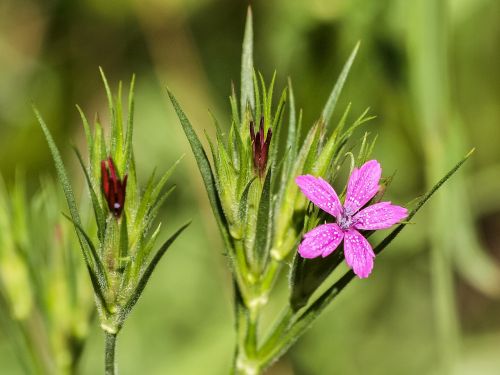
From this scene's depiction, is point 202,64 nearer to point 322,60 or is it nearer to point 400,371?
point 322,60

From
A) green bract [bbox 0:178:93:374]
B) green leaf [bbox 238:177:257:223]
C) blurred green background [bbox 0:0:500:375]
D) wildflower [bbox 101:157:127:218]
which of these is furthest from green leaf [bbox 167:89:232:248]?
blurred green background [bbox 0:0:500:375]

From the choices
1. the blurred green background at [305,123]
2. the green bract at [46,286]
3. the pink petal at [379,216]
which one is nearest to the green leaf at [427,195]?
the pink petal at [379,216]

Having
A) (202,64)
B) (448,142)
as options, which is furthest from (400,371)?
(202,64)

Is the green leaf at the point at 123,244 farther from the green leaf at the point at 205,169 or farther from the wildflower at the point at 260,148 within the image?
the wildflower at the point at 260,148

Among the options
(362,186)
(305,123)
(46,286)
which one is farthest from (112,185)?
(305,123)

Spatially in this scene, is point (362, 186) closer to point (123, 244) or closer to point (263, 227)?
point (263, 227)

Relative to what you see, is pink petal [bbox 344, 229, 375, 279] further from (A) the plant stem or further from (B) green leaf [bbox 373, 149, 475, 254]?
(A) the plant stem
